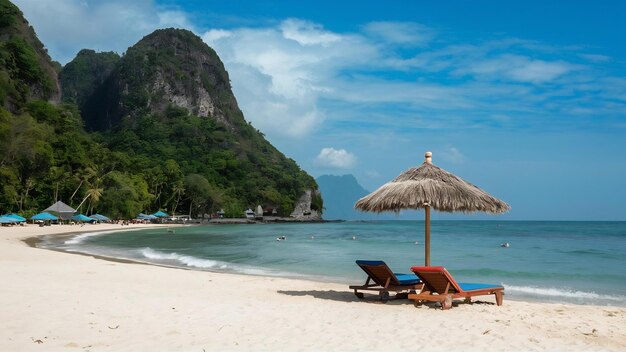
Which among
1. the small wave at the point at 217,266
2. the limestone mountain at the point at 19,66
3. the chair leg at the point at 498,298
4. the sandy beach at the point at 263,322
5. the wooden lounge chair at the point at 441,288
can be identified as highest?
the limestone mountain at the point at 19,66

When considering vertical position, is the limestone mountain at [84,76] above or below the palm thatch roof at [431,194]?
above

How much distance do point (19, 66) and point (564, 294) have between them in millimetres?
64617

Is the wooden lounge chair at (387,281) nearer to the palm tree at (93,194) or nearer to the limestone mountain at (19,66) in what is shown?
the limestone mountain at (19,66)

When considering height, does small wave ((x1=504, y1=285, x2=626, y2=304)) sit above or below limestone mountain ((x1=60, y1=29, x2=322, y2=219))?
below

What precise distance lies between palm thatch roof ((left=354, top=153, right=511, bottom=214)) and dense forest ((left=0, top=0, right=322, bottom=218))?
38142mm

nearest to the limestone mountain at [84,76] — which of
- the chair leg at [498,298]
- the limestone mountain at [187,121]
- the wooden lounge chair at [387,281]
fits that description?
the limestone mountain at [187,121]

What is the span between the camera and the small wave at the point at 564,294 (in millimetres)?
10867

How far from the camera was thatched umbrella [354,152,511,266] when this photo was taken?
8219 mm

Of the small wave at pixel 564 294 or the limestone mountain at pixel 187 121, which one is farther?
the limestone mountain at pixel 187 121

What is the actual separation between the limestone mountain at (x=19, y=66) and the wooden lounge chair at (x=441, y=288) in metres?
50.3

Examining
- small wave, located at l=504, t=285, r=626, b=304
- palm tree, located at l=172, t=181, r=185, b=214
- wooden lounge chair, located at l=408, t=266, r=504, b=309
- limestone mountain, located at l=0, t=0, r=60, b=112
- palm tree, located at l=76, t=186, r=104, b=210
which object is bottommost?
small wave, located at l=504, t=285, r=626, b=304

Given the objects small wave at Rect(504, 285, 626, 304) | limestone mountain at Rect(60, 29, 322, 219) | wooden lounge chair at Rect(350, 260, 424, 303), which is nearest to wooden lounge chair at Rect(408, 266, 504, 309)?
wooden lounge chair at Rect(350, 260, 424, 303)

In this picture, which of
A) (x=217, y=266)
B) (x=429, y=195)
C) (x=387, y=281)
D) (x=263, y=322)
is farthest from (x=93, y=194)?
(x=263, y=322)

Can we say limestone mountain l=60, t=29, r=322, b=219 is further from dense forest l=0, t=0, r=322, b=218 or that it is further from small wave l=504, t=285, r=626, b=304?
small wave l=504, t=285, r=626, b=304
